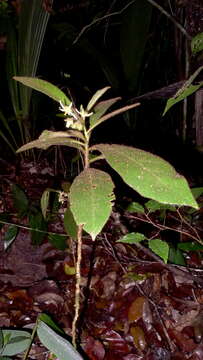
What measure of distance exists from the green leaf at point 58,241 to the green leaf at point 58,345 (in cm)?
54

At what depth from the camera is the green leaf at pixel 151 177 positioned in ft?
1.47

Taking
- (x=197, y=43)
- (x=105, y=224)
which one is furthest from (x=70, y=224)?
(x=197, y=43)

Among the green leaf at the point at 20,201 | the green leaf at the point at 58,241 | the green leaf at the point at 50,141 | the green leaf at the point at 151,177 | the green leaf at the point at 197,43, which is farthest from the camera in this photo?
the green leaf at the point at 20,201

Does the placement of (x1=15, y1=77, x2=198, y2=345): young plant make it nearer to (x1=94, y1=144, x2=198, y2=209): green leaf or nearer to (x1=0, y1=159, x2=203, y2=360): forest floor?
(x1=94, y1=144, x2=198, y2=209): green leaf

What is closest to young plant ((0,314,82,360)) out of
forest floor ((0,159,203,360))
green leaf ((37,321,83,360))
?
green leaf ((37,321,83,360))

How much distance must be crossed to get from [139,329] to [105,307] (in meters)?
0.13

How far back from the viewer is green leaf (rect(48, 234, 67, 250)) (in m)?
1.37

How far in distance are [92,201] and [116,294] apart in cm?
81

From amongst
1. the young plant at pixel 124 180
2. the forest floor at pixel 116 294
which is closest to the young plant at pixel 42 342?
the forest floor at pixel 116 294

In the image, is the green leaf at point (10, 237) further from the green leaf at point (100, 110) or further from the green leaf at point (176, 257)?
the green leaf at point (100, 110)

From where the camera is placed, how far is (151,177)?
0.47 m

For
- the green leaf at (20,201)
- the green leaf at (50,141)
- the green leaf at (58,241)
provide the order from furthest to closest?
the green leaf at (20,201) < the green leaf at (58,241) < the green leaf at (50,141)

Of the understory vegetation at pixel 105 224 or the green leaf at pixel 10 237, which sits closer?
the understory vegetation at pixel 105 224

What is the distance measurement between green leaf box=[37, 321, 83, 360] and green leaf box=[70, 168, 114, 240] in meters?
0.40
